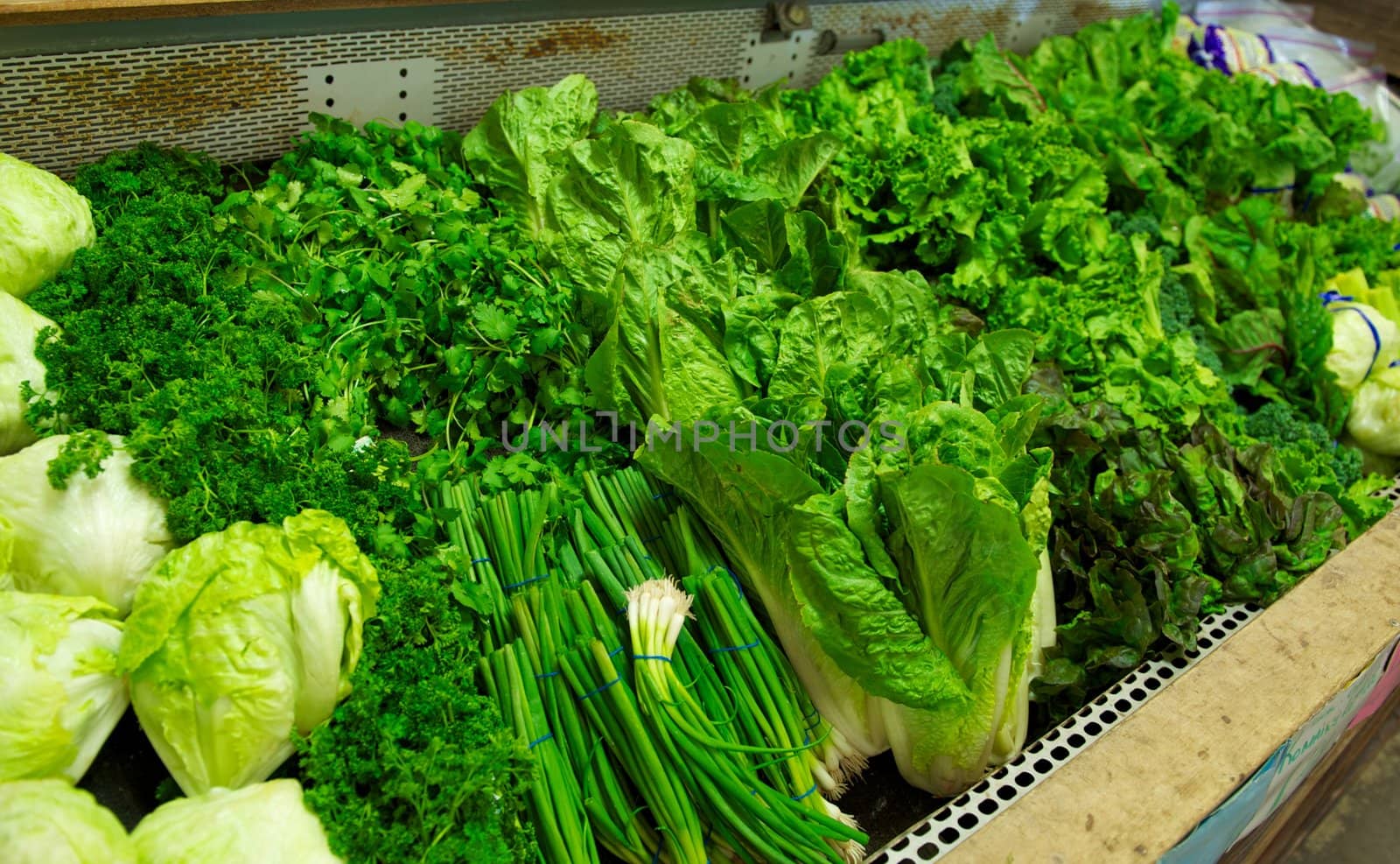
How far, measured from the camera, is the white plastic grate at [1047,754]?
1770mm

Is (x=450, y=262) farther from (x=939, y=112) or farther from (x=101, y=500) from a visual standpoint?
(x=939, y=112)

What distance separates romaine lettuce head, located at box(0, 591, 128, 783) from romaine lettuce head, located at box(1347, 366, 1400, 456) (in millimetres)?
3789

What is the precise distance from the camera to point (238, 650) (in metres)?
1.51

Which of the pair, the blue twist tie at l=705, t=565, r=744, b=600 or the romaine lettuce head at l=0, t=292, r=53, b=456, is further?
the blue twist tie at l=705, t=565, r=744, b=600

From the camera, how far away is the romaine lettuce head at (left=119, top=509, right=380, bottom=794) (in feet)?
4.94

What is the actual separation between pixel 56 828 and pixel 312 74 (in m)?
1.92

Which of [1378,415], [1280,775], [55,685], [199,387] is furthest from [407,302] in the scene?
[1378,415]

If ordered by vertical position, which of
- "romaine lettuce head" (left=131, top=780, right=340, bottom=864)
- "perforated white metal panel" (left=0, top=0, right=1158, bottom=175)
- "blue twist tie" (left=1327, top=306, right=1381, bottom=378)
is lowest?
"romaine lettuce head" (left=131, top=780, right=340, bottom=864)

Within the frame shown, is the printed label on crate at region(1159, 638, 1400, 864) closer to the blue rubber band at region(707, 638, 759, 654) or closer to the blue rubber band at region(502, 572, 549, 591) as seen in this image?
the blue rubber band at region(707, 638, 759, 654)

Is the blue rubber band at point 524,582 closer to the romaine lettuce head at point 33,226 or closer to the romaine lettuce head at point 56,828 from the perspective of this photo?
the romaine lettuce head at point 56,828

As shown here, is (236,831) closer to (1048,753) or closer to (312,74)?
(1048,753)

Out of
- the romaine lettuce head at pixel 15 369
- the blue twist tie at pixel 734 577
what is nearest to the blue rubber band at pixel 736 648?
the blue twist tie at pixel 734 577

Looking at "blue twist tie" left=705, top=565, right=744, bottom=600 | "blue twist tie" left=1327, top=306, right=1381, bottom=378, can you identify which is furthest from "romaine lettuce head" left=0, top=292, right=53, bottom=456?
"blue twist tie" left=1327, top=306, right=1381, bottom=378

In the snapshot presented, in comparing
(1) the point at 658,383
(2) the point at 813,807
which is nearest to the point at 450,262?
(1) the point at 658,383
